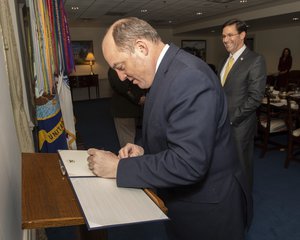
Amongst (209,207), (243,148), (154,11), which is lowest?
(243,148)

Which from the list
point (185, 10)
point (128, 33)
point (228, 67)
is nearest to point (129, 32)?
point (128, 33)

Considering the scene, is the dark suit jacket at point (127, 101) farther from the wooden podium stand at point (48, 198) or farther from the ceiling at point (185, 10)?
the ceiling at point (185, 10)

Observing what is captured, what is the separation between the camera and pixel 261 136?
446 centimetres

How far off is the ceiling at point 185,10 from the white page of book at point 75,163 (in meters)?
5.79

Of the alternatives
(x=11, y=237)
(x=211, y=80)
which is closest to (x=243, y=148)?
(x=211, y=80)

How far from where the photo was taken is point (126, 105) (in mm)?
3277

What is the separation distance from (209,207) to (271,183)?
7.88 ft

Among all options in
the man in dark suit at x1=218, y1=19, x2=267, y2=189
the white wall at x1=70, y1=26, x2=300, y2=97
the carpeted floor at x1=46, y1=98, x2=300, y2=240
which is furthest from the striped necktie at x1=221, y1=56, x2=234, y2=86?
the white wall at x1=70, y1=26, x2=300, y2=97

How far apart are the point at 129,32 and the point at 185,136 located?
35 centimetres

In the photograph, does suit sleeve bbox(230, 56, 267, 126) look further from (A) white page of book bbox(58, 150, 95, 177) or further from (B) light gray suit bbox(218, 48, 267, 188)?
(A) white page of book bbox(58, 150, 95, 177)

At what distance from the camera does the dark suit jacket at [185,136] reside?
806 mm

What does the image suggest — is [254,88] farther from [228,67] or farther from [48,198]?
[48,198]

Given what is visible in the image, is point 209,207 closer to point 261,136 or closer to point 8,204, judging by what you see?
point 8,204

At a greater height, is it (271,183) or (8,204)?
(8,204)
